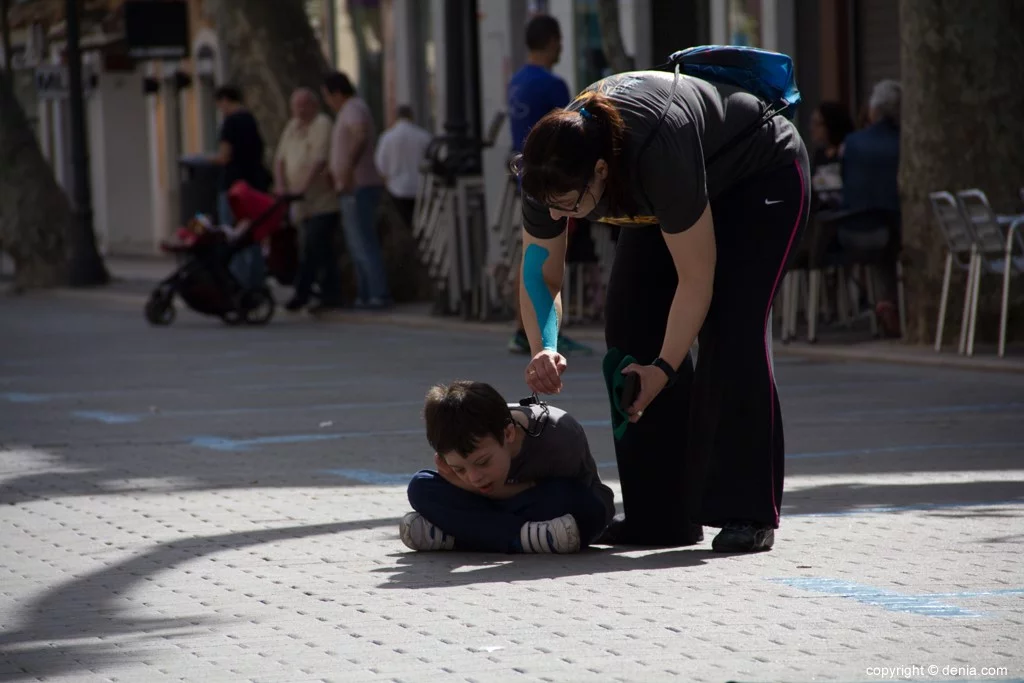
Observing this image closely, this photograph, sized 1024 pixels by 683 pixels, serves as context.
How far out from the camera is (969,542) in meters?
6.53

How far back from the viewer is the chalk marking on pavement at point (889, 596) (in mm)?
5402

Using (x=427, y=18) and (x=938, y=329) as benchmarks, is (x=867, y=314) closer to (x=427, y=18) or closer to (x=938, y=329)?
(x=938, y=329)

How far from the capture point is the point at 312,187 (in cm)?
1900

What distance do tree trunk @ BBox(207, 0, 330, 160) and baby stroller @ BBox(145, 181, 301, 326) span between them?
10.3ft

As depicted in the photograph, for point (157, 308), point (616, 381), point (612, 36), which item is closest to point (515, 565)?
point (616, 381)

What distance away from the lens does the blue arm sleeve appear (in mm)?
6277

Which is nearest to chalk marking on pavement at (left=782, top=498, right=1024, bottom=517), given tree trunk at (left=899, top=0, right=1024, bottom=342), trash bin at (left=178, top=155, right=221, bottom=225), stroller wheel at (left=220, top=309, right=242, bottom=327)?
tree trunk at (left=899, top=0, right=1024, bottom=342)

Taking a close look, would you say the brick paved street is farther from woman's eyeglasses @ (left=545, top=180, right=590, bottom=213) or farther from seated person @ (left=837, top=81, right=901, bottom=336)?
seated person @ (left=837, top=81, right=901, bottom=336)

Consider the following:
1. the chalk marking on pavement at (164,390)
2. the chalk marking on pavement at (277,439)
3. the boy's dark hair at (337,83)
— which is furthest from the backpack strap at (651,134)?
the boy's dark hair at (337,83)

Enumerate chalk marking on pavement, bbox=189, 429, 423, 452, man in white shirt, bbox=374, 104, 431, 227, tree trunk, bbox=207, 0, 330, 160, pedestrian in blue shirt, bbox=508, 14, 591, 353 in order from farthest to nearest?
man in white shirt, bbox=374, 104, 431, 227, tree trunk, bbox=207, 0, 330, 160, pedestrian in blue shirt, bbox=508, 14, 591, 353, chalk marking on pavement, bbox=189, 429, 423, 452

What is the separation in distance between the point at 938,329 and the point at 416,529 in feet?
25.7

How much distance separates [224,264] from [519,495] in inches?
463

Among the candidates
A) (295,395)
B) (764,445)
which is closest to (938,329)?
(295,395)

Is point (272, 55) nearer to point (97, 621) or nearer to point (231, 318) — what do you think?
point (231, 318)
